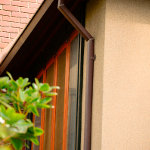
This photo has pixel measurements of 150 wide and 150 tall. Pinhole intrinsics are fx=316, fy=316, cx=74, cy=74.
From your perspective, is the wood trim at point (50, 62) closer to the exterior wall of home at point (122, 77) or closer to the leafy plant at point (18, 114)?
the exterior wall of home at point (122, 77)

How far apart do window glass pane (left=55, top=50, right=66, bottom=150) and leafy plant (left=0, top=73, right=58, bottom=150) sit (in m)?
2.98

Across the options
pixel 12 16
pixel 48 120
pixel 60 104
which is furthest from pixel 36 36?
pixel 12 16

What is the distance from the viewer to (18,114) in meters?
1.15

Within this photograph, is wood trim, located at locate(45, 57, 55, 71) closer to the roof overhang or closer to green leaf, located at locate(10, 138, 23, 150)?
the roof overhang

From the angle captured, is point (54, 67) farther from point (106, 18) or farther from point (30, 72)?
point (106, 18)

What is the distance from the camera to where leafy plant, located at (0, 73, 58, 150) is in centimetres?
114

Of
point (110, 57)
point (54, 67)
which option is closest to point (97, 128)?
point (110, 57)

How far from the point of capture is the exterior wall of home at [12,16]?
6.38 m

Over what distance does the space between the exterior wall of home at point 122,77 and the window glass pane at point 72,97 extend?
71 centimetres

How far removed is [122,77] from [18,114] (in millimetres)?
2226

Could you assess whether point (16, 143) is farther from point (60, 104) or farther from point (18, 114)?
point (60, 104)

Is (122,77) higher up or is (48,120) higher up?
(122,77)

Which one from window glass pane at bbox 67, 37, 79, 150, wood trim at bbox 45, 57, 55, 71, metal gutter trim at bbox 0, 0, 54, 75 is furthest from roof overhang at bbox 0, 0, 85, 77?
window glass pane at bbox 67, 37, 79, 150

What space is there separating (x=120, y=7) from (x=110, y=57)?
0.55 m
